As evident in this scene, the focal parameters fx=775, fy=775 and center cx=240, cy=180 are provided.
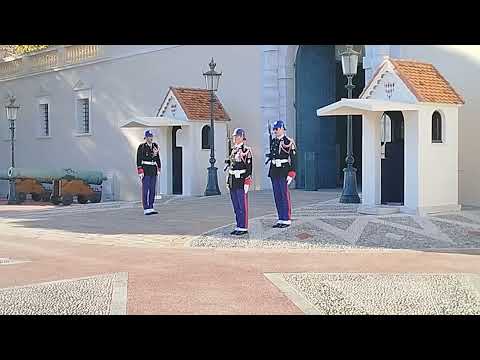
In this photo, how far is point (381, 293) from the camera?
824 centimetres

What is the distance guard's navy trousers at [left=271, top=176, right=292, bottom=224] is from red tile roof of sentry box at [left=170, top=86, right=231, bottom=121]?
8511 mm

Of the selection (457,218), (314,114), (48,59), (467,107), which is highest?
(48,59)

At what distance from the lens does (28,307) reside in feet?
25.2

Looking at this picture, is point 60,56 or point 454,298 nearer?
point 454,298

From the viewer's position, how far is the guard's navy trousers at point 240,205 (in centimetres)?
1300

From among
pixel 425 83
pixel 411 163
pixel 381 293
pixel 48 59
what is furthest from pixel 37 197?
pixel 381 293

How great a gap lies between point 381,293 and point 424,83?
25.4 ft

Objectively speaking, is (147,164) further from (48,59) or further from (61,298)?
(48,59)

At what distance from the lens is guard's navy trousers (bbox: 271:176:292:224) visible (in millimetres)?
13359

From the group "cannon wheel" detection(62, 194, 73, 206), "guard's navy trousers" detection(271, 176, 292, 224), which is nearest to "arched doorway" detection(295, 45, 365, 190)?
"cannon wheel" detection(62, 194, 73, 206)

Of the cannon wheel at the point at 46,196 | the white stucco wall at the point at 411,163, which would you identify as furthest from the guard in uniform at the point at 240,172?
the cannon wheel at the point at 46,196
